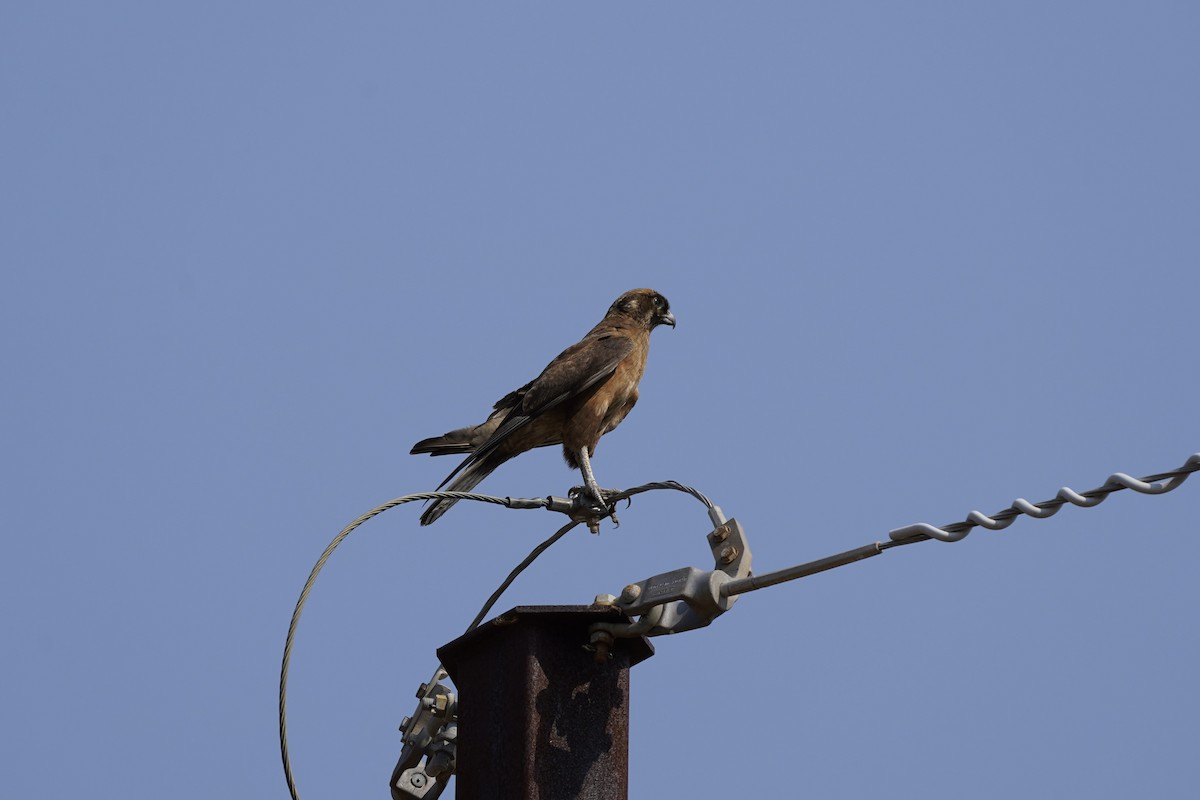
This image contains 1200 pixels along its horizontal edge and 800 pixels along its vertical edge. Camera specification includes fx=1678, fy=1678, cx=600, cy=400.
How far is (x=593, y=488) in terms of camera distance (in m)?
6.80

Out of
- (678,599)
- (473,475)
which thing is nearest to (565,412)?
(473,475)


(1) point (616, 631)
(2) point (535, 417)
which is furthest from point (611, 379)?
(1) point (616, 631)

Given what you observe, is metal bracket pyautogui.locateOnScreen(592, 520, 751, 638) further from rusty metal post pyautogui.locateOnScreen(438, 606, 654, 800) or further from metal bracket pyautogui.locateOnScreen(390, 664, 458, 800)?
metal bracket pyautogui.locateOnScreen(390, 664, 458, 800)

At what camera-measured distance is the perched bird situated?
7.59m

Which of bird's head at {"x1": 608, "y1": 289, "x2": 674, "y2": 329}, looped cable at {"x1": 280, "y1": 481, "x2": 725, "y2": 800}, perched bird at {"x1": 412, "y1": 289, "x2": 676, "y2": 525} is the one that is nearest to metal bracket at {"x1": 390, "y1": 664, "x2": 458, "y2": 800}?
looped cable at {"x1": 280, "y1": 481, "x2": 725, "y2": 800}

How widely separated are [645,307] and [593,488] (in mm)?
2379

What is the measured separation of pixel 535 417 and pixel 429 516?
0.99 metres

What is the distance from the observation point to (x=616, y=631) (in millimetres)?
4438

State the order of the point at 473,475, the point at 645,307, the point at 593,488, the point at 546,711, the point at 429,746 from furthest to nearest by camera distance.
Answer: the point at 645,307, the point at 473,475, the point at 593,488, the point at 429,746, the point at 546,711

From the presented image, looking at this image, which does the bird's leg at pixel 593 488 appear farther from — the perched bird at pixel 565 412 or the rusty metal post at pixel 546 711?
the rusty metal post at pixel 546 711

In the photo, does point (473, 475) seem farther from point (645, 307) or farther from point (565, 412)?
point (645, 307)

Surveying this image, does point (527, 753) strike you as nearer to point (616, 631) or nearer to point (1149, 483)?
point (616, 631)

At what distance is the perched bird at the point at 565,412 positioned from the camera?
7.59 metres

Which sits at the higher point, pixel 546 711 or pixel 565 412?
pixel 565 412
